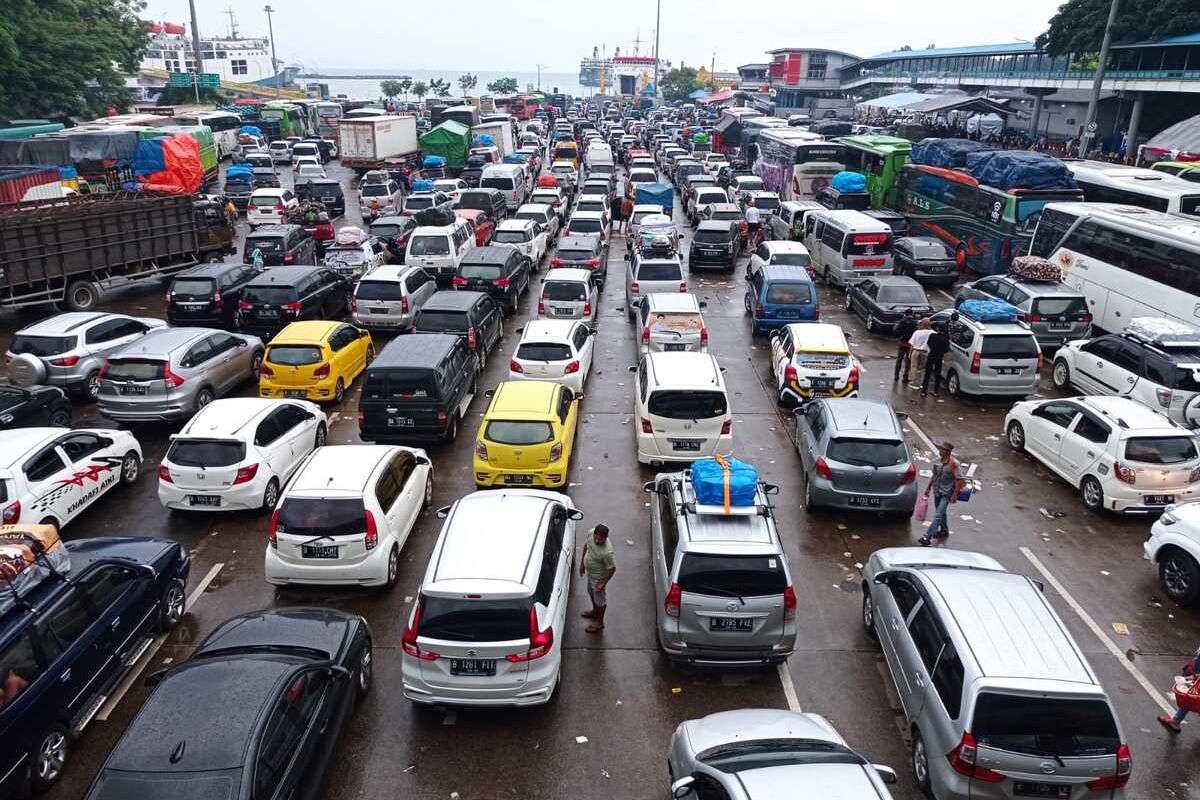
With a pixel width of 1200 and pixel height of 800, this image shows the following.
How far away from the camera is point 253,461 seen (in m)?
11.7

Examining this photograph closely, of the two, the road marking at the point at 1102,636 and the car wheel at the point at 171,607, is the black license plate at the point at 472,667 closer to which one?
the car wheel at the point at 171,607

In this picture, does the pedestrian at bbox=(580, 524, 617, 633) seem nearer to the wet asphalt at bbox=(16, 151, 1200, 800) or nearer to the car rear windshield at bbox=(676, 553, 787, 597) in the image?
the wet asphalt at bbox=(16, 151, 1200, 800)

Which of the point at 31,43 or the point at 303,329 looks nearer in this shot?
the point at 303,329

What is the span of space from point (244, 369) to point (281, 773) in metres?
12.3

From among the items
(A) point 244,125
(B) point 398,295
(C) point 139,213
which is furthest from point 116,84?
(B) point 398,295

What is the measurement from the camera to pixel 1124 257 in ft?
65.9

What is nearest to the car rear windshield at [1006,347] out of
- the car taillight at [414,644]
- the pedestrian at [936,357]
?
the pedestrian at [936,357]

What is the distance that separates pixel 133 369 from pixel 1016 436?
52.7 ft

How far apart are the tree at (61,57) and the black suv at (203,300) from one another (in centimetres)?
3668

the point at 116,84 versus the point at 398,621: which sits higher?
the point at 116,84

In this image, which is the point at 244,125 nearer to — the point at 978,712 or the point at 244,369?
the point at 244,369

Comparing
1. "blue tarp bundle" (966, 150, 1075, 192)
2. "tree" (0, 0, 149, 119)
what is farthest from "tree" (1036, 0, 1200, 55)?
"tree" (0, 0, 149, 119)

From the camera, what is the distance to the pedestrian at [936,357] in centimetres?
1686

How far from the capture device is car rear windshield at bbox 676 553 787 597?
817 centimetres
